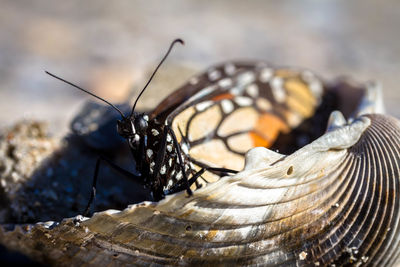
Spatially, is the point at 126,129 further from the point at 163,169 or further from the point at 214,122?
the point at 214,122

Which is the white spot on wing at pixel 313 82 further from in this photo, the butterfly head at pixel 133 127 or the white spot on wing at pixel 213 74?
the butterfly head at pixel 133 127

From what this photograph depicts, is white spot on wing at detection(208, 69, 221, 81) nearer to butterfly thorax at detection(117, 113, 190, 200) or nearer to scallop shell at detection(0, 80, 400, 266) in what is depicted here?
butterfly thorax at detection(117, 113, 190, 200)

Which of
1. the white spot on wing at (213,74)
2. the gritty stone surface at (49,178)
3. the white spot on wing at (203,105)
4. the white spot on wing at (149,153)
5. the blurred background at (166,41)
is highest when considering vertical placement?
the blurred background at (166,41)

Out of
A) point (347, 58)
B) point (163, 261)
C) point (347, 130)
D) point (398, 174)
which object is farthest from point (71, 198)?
point (347, 58)

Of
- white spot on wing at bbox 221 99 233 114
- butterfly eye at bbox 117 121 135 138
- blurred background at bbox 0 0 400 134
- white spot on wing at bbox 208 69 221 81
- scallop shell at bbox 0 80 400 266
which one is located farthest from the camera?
blurred background at bbox 0 0 400 134

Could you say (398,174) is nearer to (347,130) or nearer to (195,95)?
(347,130)

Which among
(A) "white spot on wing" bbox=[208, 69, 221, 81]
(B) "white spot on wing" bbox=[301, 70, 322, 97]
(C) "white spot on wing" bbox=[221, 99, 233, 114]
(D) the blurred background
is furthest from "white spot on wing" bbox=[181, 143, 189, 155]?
(D) the blurred background

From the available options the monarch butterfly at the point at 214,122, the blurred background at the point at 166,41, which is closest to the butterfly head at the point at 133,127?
the monarch butterfly at the point at 214,122
